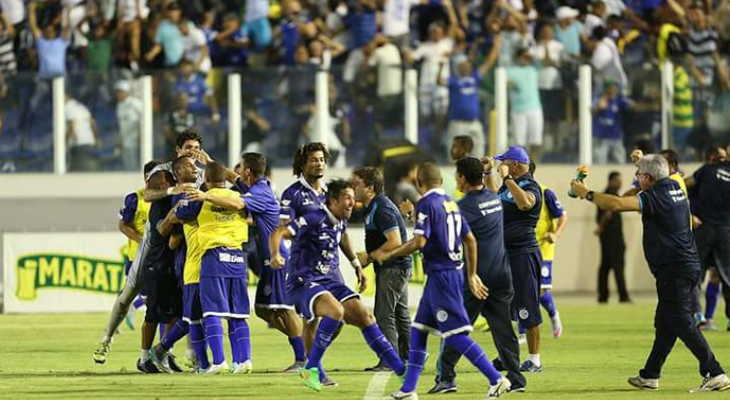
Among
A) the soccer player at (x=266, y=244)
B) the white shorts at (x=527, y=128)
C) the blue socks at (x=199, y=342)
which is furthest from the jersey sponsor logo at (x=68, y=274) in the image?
the blue socks at (x=199, y=342)

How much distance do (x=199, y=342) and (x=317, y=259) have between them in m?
2.38

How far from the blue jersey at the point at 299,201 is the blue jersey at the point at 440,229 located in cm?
147

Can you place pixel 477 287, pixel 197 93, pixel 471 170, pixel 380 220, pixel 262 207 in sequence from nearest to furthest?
pixel 477 287 < pixel 471 170 < pixel 380 220 < pixel 262 207 < pixel 197 93

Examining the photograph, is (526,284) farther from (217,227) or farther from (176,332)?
(176,332)

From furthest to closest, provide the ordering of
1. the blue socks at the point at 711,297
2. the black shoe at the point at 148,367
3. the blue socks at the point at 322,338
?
the blue socks at the point at 711,297 → the black shoe at the point at 148,367 → the blue socks at the point at 322,338

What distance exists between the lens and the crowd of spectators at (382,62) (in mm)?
28750

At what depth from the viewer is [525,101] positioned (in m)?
29.0

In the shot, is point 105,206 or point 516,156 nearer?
point 516,156

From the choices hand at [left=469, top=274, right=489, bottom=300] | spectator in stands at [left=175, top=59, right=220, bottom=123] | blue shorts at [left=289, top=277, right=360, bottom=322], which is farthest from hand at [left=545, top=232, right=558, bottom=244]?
spectator in stands at [left=175, top=59, right=220, bottom=123]

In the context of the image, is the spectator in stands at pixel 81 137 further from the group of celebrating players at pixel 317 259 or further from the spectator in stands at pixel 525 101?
the group of celebrating players at pixel 317 259

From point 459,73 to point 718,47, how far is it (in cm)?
471

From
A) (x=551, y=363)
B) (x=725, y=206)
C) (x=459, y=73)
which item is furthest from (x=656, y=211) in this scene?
(x=459, y=73)

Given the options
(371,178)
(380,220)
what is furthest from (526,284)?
(371,178)

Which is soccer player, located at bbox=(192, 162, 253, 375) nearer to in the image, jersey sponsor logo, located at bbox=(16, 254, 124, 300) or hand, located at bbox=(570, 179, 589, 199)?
hand, located at bbox=(570, 179, 589, 199)
